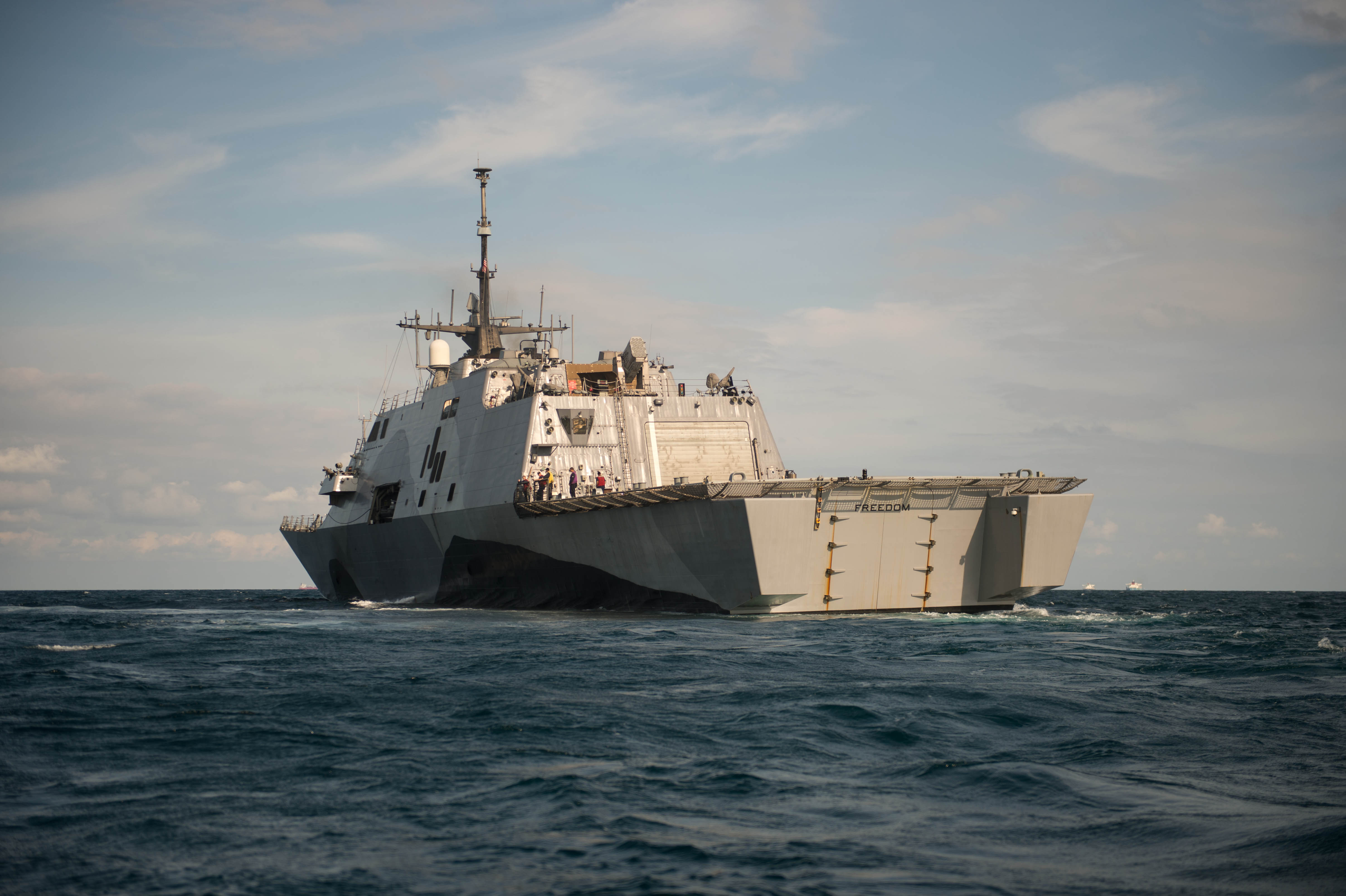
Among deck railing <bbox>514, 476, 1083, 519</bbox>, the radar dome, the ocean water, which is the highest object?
the radar dome

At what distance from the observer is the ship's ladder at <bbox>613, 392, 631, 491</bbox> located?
31828 millimetres

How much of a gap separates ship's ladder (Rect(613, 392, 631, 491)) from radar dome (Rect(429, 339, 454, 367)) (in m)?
10.8

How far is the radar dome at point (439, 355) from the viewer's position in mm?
41406

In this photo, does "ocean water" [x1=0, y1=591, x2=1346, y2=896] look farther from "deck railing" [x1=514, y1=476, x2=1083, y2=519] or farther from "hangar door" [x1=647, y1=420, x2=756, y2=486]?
"hangar door" [x1=647, y1=420, x2=756, y2=486]

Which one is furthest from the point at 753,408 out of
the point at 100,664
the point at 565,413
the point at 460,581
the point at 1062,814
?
the point at 1062,814

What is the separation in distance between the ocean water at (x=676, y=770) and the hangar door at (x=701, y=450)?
11.7 meters

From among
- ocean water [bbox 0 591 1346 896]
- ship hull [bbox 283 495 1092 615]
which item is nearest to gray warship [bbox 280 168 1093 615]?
ship hull [bbox 283 495 1092 615]

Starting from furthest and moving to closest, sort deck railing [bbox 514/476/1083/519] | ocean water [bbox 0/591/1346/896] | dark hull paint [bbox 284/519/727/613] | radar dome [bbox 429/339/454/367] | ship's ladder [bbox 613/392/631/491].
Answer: radar dome [bbox 429/339/454/367], ship's ladder [bbox 613/392/631/491], dark hull paint [bbox 284/519/727/613], deck railing [bbox 514/476/1083/519], ocean water [bbox 0/591/1346/896]

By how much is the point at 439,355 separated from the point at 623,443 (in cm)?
1232

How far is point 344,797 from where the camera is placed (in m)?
9.24

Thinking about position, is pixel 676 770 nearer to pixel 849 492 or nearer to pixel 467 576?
pixel 849 492

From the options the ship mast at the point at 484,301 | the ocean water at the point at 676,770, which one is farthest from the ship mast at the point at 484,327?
the ocean water at the point at 676,770

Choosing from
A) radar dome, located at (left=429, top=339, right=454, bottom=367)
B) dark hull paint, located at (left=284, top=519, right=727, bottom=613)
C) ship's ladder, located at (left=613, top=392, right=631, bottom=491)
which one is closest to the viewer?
dark hull paint, located at (left=284, top=519, right=727, bottom=613)

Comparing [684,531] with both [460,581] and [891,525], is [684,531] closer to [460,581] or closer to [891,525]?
[891,525]
